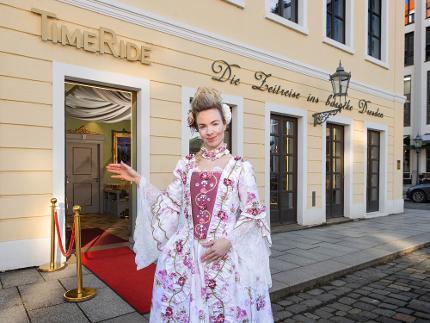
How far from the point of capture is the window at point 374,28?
10.3 metres

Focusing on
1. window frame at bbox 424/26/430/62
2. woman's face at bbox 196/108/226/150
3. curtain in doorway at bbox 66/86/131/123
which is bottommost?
woman's face at bbox 196/108/226/150

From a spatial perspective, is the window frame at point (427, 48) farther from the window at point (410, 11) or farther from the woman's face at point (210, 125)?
the woman's face at point (210, 125)

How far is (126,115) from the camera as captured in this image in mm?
7414

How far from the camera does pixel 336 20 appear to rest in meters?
9.13

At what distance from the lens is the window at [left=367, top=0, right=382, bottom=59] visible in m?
10.3

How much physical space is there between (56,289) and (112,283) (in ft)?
1.88

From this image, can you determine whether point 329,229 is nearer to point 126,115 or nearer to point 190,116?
point 126,115

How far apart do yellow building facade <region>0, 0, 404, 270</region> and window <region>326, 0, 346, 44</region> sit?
151mm

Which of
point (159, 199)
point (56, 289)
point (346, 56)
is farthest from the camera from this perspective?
point (346, 56)

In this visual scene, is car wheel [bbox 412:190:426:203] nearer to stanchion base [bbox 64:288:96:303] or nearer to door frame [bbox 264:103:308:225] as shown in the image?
door frame [bbox 264:103:308:225]

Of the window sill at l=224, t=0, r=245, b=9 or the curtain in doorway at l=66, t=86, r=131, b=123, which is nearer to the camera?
the curtain in doorway at l=66, t=86, r=131, b=123

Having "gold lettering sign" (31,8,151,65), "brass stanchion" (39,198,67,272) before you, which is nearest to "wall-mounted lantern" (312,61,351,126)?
"gold lettering sign" (31,8,151,65)

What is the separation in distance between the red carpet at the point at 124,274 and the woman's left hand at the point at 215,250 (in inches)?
66.0

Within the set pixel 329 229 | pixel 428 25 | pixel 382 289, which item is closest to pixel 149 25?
pixel 382 289
